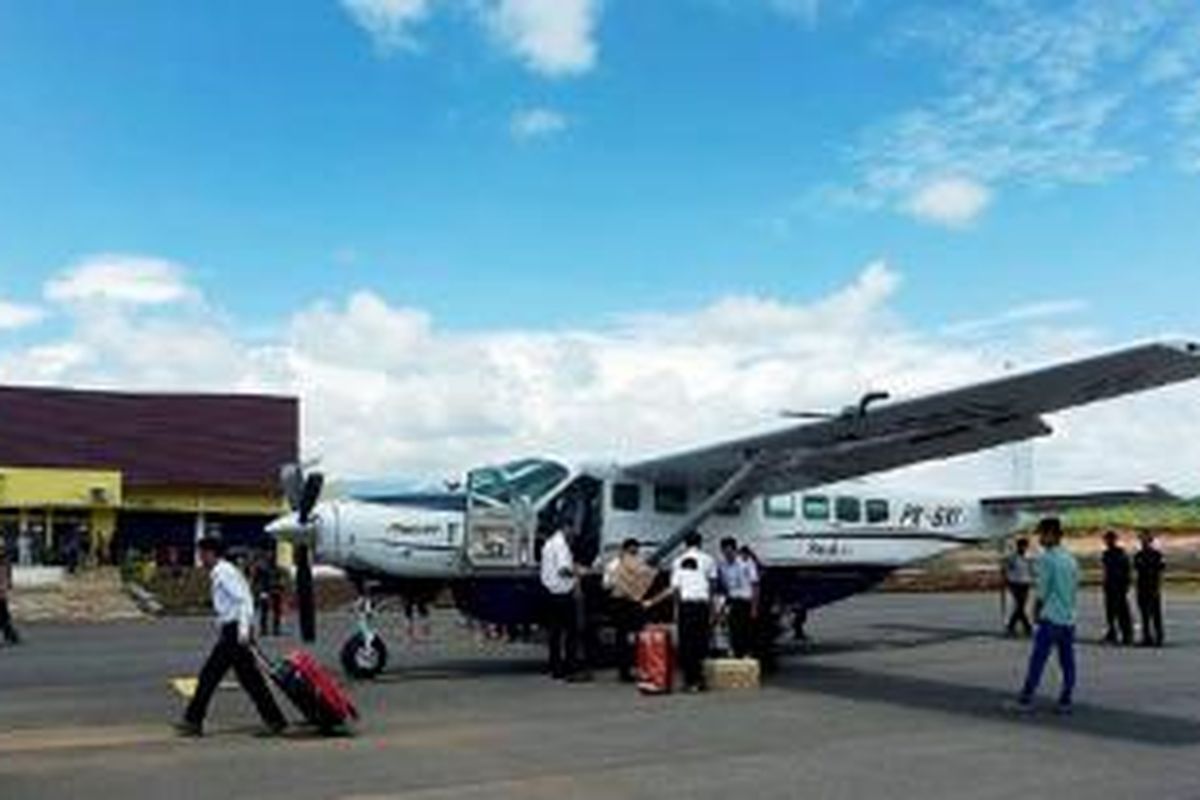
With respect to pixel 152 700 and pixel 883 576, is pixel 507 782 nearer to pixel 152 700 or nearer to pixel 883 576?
pixel 152 700

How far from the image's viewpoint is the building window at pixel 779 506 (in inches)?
814

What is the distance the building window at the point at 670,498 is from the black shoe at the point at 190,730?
309 inches

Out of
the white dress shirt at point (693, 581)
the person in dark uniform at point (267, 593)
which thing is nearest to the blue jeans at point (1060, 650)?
the white dress shirt at point (693, 581)

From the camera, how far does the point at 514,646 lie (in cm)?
2198

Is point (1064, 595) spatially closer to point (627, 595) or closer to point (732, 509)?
point (627, 595)

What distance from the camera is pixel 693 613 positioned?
1686 cm

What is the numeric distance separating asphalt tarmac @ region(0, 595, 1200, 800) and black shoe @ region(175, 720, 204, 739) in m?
0.15

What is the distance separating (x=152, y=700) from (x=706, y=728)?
5.67 metres

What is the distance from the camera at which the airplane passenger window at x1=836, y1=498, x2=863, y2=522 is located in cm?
2148

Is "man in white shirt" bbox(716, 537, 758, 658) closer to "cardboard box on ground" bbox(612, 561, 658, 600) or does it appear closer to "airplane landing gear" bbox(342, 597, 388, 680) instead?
"cardboard box on ground" bbox(612, 561, 658, 600)

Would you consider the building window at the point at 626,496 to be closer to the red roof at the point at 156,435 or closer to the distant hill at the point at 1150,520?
the red roof at the point at 156,435

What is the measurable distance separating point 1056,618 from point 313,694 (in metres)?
6.65

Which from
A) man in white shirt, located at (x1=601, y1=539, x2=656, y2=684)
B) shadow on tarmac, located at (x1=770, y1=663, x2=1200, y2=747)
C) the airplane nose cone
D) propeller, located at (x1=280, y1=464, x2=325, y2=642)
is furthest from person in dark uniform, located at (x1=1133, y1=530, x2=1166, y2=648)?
the airplane nose cone

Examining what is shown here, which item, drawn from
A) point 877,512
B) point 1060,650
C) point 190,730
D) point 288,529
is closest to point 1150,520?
point 877,512
